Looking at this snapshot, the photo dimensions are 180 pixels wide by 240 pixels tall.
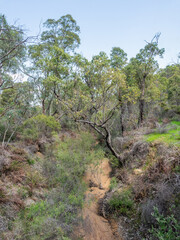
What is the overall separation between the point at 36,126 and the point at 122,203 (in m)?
10.6

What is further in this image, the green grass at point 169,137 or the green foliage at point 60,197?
the green grass at point 169,137

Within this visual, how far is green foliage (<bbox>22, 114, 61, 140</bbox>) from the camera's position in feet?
45.2

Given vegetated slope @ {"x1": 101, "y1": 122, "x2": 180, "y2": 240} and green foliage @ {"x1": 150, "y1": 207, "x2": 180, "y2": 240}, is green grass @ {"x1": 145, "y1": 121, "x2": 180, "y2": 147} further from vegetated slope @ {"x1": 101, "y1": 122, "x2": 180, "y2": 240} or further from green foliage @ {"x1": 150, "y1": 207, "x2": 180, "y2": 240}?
green foliage @ {"x1": 150, "y1": 207, "x2": 180, "y2": 240}

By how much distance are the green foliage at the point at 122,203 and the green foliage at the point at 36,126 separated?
8.88 metres

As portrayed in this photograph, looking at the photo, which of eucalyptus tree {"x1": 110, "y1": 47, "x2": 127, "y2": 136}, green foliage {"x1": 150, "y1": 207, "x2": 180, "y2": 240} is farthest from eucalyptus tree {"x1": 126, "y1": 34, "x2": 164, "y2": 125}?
green foliage {"x1": 150, "y1": 207, "x2": 180, "y2": 240}

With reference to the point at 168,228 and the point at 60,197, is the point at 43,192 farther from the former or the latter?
the point at 168,228

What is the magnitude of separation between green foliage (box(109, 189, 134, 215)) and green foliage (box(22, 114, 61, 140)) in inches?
350

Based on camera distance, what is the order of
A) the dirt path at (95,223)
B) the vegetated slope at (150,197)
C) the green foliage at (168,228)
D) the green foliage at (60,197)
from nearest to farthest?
the green foliage at (168,228) → the vegetated slope at (150,197) → the green foliage at (60,197) → the dirt path at (95,223)

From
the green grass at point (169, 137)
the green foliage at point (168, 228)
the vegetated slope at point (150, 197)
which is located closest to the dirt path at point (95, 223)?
the vegetated slope at point (150, 197)

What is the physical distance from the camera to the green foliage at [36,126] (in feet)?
45.2

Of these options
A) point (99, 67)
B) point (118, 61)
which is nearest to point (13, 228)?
point (99, 67)

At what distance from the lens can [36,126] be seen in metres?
14.3

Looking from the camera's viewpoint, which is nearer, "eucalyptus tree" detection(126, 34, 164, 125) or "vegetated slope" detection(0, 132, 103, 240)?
"vegetated slope" detection(0, 132, 103, 240)

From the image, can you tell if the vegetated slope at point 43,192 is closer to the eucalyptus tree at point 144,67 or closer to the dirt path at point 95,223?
the dirt path at point 95,223
